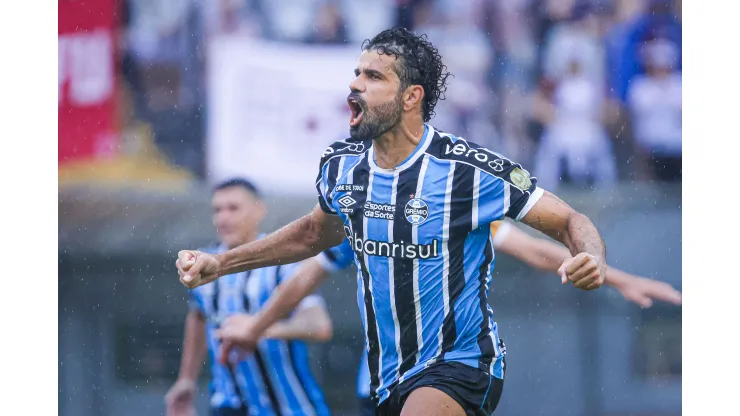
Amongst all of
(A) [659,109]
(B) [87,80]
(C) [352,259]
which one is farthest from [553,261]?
(B) [87,80]

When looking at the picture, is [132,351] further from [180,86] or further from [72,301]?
[180,86]

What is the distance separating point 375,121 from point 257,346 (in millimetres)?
2247

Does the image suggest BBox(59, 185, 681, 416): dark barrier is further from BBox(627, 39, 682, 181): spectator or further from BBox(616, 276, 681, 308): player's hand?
BBox(616, 276, 681, 308): player's hand

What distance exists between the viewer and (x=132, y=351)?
25.3 ft

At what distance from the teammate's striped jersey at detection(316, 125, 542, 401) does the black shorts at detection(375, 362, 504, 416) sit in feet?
0.11

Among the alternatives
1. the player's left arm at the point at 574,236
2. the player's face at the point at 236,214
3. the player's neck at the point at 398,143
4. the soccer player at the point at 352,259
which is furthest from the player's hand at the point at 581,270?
the player's face at the point at 236,214

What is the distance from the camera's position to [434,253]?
12.5 feet

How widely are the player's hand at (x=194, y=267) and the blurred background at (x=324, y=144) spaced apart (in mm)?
3759

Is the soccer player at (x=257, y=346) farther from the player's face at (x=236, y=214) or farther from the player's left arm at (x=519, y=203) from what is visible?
the player's left arm at (x=519, y=203)

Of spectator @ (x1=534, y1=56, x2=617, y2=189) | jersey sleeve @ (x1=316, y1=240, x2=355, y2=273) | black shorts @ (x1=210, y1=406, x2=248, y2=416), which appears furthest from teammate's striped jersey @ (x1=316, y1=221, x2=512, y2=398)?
spectator @ (x1=534, y1=56, x2=617, y2=189)

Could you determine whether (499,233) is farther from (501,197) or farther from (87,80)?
(87,80)

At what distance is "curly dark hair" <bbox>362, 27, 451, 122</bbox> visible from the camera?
155 inches

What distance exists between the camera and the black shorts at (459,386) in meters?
3.67

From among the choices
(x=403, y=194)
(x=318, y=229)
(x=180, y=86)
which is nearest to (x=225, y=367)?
(x=318, y=229)
